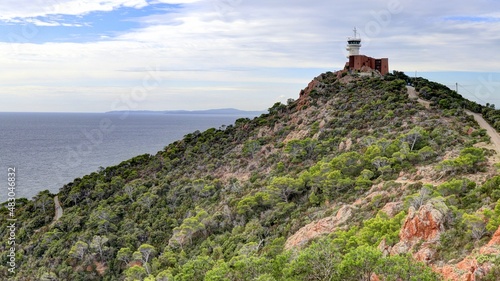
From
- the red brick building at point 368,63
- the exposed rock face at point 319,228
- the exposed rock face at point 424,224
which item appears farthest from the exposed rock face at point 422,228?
the red brick building at point 368,63

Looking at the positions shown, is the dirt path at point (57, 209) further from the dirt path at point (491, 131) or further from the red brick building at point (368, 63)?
the dirt path at point (491, 131)

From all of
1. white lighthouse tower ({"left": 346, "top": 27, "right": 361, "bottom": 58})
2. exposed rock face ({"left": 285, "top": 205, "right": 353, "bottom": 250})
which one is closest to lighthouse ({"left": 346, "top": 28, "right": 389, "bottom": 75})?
white lighthouse tower ({"left": 346, "top": 27, "right": 361, "bottom": 58})

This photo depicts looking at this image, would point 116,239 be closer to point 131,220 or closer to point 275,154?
point 131,220

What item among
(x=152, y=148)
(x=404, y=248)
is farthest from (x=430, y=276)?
(x=152, y=148)

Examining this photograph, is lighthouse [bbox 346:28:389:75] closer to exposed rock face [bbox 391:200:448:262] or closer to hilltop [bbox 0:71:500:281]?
hilltop [bbox 0:71:500:281]

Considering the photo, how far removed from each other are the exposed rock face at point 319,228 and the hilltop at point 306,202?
12cm

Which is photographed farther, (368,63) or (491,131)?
(368,63)

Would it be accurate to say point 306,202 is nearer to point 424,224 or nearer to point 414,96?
point 424,224

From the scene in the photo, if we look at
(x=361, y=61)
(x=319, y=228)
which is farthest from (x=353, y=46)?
(x=319, y=228)

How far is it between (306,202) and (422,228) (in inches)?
608

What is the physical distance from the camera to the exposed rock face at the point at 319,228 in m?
29.0

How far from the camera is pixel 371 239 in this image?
948 inches

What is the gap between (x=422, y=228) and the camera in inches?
881

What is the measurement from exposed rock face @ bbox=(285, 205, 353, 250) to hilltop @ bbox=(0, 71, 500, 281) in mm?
121
